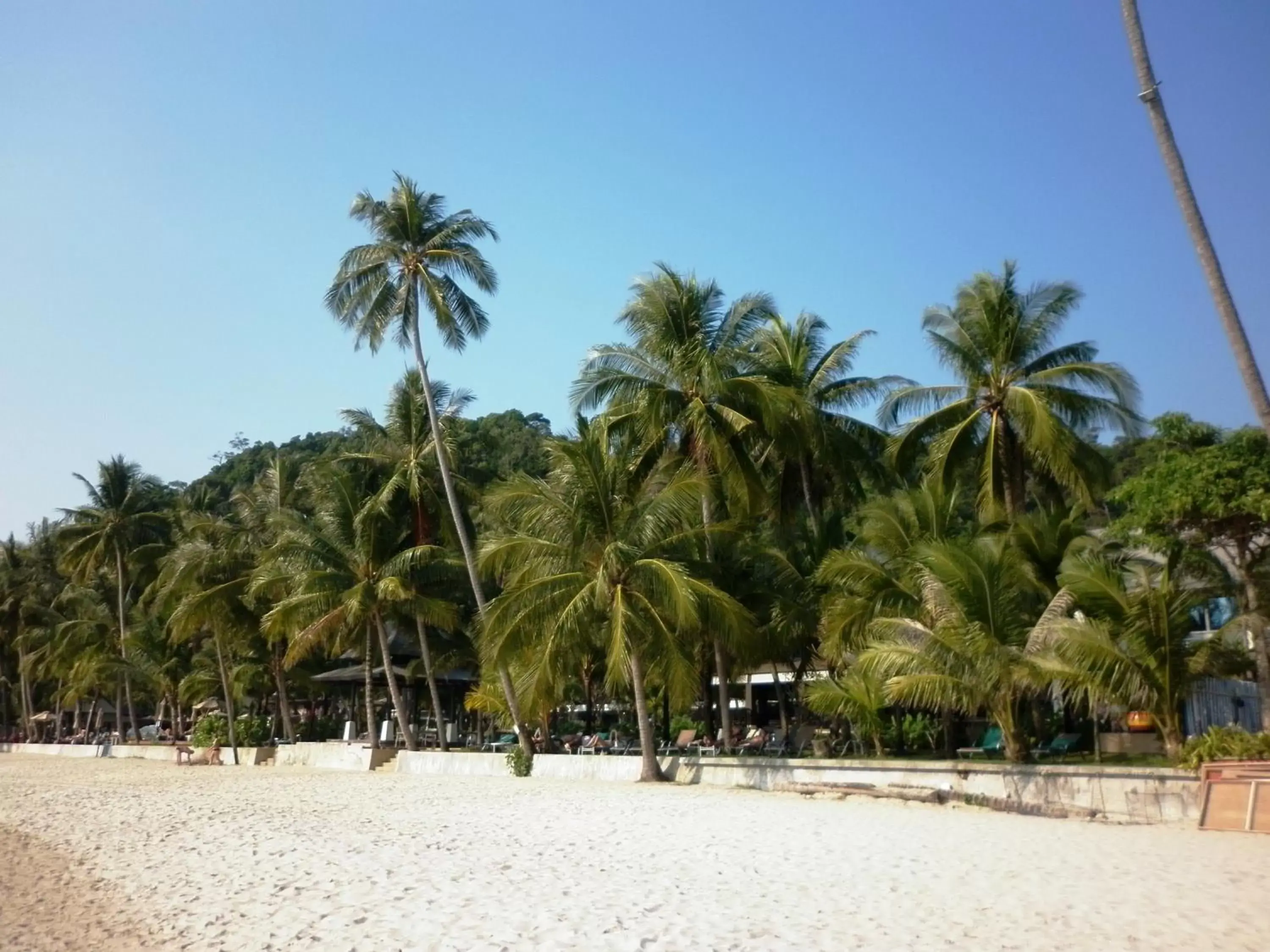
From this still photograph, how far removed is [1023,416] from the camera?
23.4 metres

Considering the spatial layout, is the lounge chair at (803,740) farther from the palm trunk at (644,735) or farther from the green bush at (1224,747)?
the green bush at (1224,747)

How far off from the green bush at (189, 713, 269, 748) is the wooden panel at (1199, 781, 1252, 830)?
31.8 metres

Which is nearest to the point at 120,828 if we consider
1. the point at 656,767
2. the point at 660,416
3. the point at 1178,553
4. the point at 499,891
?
the point at 499,891

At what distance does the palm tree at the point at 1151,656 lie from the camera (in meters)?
15.3

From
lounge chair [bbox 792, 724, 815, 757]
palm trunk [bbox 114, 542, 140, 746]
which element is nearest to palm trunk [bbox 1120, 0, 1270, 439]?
lounge chair [bbox 792, 724, 815, 757]

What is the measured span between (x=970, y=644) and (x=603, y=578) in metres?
6.50

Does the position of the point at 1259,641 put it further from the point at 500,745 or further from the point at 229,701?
the point at 229,701

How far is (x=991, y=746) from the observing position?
2055 cm

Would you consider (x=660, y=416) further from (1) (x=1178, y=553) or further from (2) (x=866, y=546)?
(1) (x=1178, y=553)

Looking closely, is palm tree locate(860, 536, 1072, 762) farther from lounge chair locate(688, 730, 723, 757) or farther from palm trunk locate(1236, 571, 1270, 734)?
lounge chair locate(688, 730, 723, 757)

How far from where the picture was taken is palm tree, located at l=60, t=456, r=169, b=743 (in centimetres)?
5066

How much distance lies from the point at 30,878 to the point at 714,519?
16731mm

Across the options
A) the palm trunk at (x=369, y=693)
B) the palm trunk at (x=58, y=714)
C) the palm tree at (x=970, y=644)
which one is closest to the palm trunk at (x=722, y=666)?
the palm tree at (x=970, y=644)

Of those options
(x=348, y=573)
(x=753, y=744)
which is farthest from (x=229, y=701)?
(x=753, y=744)
